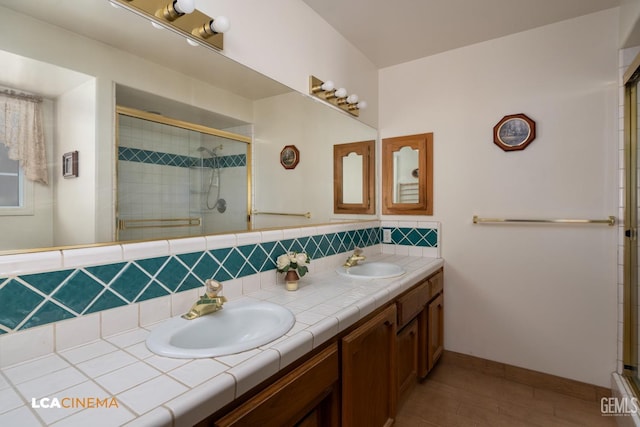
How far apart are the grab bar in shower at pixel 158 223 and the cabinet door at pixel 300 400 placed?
2.19 ft

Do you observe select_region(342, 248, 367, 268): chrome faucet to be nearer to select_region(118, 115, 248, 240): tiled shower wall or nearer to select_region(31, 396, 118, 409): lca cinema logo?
select_region(118, 115, 248, 240): tiled shower wall

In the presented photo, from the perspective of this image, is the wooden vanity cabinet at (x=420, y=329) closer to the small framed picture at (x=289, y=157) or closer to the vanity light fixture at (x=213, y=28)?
the small framed picture at (x=289, y=157)

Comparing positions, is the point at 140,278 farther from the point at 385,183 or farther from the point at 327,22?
the point at 385,183

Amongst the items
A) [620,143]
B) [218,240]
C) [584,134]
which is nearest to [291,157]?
[218,240]

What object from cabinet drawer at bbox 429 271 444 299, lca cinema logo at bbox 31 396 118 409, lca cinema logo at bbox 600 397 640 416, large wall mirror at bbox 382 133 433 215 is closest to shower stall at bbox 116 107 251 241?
lca cinema logo at bbox 31 396 118 409

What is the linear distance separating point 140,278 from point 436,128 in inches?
85.5


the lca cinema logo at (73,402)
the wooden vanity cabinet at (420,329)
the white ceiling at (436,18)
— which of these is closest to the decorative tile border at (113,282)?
the lca cinema logo at (73,402)

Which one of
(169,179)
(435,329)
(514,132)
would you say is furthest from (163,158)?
(514,132)

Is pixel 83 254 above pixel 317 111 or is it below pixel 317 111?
below

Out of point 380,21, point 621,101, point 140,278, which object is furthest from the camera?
point 380,21

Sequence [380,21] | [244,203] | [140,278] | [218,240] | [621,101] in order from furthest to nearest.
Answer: [380,21] < [621,101] < [244,203] < [218,240] < [140,278]

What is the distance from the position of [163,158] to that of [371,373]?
1.20 meters

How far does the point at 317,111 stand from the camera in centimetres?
195

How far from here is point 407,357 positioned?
5.83ft
